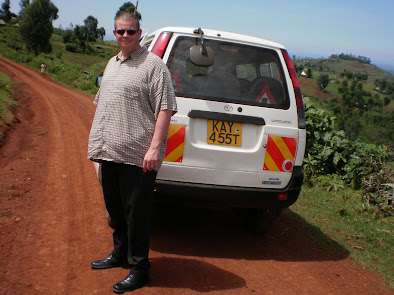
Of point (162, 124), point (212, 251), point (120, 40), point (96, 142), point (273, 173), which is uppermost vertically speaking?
point (120, 40)

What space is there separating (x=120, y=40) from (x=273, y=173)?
1.82 metres

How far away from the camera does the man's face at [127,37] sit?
9.35ft

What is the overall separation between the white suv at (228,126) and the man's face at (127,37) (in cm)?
72

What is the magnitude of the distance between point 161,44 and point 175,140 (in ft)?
2.98

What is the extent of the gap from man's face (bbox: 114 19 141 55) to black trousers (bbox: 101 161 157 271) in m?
0.85

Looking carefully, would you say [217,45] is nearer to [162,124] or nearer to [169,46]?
[169,46]

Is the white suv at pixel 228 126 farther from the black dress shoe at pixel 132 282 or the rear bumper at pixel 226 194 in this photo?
the black dress shoe at pixel 132 282

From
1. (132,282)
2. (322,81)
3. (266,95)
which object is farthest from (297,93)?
(322,81)

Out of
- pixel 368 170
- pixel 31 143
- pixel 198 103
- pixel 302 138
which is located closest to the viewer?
pixel 198 103

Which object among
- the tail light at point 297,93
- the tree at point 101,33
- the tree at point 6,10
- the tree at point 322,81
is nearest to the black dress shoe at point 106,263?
the tail light at point 297,93

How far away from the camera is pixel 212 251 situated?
3.99 metres

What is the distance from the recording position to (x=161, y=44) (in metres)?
3.66

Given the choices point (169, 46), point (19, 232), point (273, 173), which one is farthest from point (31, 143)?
point (273, 173)

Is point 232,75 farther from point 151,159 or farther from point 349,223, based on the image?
point 349,223
